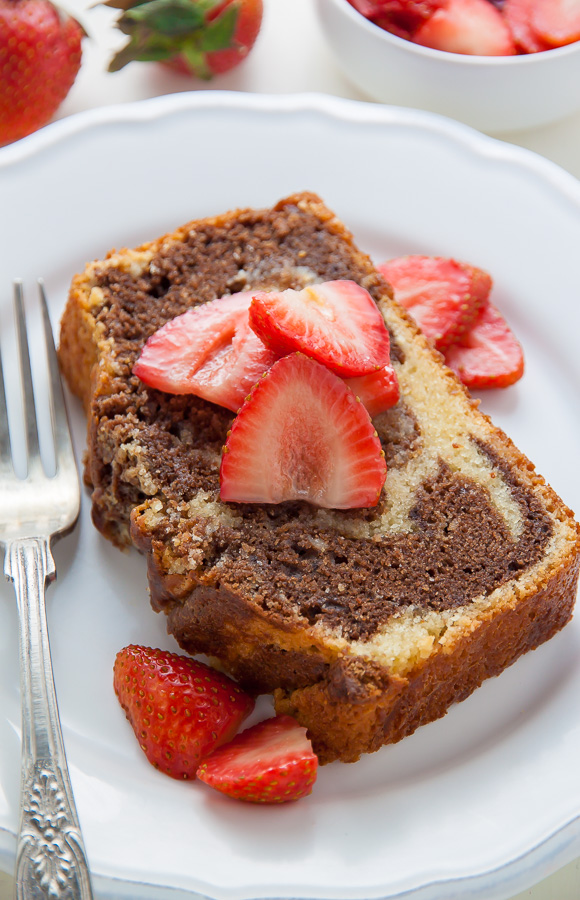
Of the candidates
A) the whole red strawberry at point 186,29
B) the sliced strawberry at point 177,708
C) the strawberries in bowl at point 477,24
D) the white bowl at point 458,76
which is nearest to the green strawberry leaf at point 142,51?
the whole red strawberry at point 186,29

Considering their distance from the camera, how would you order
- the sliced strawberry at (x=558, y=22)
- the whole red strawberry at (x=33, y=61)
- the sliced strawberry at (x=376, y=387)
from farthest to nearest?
the sliced strawberry at (x=558, y=22)
the whole red strawberry at (x=33, y=61)
the sliced strawberry at (x=376, y=387)

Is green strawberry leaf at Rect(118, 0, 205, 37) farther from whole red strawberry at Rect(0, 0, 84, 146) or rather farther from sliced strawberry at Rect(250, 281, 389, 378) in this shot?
sliced strawberry at Rect(250, 281, 389, 378)

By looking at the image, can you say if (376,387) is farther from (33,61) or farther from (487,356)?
(33,61)

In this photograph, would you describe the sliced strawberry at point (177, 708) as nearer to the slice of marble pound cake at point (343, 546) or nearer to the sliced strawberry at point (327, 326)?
the slice of marble pound cake at point (343, 546)

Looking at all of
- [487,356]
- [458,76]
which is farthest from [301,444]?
[458,76]

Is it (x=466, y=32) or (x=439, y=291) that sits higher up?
(x=466, y=32)
